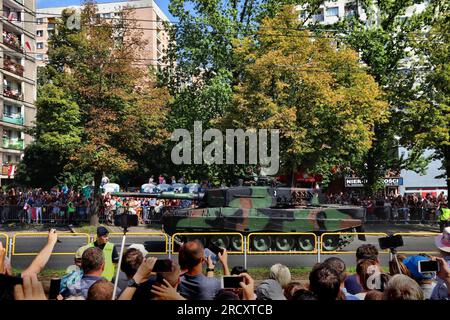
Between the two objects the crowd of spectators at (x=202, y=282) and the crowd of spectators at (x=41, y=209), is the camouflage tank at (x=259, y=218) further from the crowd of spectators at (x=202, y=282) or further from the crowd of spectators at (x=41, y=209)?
the crowd of spectators at (x=202, y=282)

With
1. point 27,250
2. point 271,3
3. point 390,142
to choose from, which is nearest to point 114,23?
point 271,3

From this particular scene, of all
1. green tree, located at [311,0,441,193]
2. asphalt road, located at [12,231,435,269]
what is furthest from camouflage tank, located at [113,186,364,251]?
green tree, located at [311,0,441,193]

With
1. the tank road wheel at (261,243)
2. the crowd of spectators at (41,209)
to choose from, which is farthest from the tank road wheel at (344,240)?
the crowd of spectators at (41,209)

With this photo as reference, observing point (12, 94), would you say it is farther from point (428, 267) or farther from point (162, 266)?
point (428, 267)

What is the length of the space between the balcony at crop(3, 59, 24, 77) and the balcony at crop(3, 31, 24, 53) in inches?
53.7

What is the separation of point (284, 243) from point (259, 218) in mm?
1244

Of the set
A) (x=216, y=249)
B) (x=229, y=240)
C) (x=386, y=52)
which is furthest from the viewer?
(x=386, y=52)

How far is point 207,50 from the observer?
25.9m

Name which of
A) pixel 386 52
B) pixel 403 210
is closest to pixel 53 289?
pixel 403 210

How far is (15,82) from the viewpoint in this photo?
4194 cm

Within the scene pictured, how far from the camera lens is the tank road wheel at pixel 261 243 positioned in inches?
581

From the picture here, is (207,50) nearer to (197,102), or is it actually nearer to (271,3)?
(197,102)

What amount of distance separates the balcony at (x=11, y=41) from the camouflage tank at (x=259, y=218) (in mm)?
28163

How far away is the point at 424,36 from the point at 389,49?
3602mm
